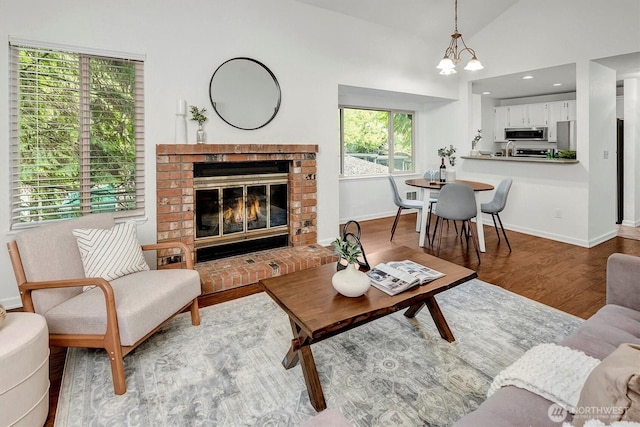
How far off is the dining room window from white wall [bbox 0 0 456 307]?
1.15m

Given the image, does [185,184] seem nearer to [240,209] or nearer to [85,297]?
[240,209]

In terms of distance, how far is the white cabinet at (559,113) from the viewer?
6.81m

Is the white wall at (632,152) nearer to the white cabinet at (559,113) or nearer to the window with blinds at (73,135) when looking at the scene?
the white cabinet at (559,113)

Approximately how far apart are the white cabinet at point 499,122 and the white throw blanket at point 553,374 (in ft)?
24.9

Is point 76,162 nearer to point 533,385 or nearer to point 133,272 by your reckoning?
point 133,272

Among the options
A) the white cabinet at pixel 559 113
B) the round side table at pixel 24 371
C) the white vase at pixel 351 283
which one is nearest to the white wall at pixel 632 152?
the white cabinet at pixel 559 113

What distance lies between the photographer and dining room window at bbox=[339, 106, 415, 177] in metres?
6.03

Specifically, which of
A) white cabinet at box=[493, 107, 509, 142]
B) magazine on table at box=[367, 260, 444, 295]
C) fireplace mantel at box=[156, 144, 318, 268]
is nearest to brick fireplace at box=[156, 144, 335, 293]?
fireplace mantel at box=[156, 144, 318, 268]

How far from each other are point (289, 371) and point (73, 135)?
8.47 feet

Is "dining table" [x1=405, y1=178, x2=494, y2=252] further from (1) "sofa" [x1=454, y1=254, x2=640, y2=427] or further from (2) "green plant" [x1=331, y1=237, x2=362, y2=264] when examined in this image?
(2) "green plant" [x1=331, y1=237, x2=362, y2=264]

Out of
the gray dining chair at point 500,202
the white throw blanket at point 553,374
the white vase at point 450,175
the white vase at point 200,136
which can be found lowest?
the white throw blanket at point 553,374

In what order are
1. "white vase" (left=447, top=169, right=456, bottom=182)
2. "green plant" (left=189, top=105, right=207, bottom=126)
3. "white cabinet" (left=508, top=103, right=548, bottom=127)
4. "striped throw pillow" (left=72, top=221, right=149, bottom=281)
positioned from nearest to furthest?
"striped throw pillow" (left=72, top=221, right=149, bottom=281) → "green plant" (left=189, top=105, right=207, bottom=126) → "white vase" (left=447, top=169, right=456, bottom=182) → "white cabinet" (left=508, top=103, right=548, bottom=127)

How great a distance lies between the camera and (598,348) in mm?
1434

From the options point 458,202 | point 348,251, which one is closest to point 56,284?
point 348,251
